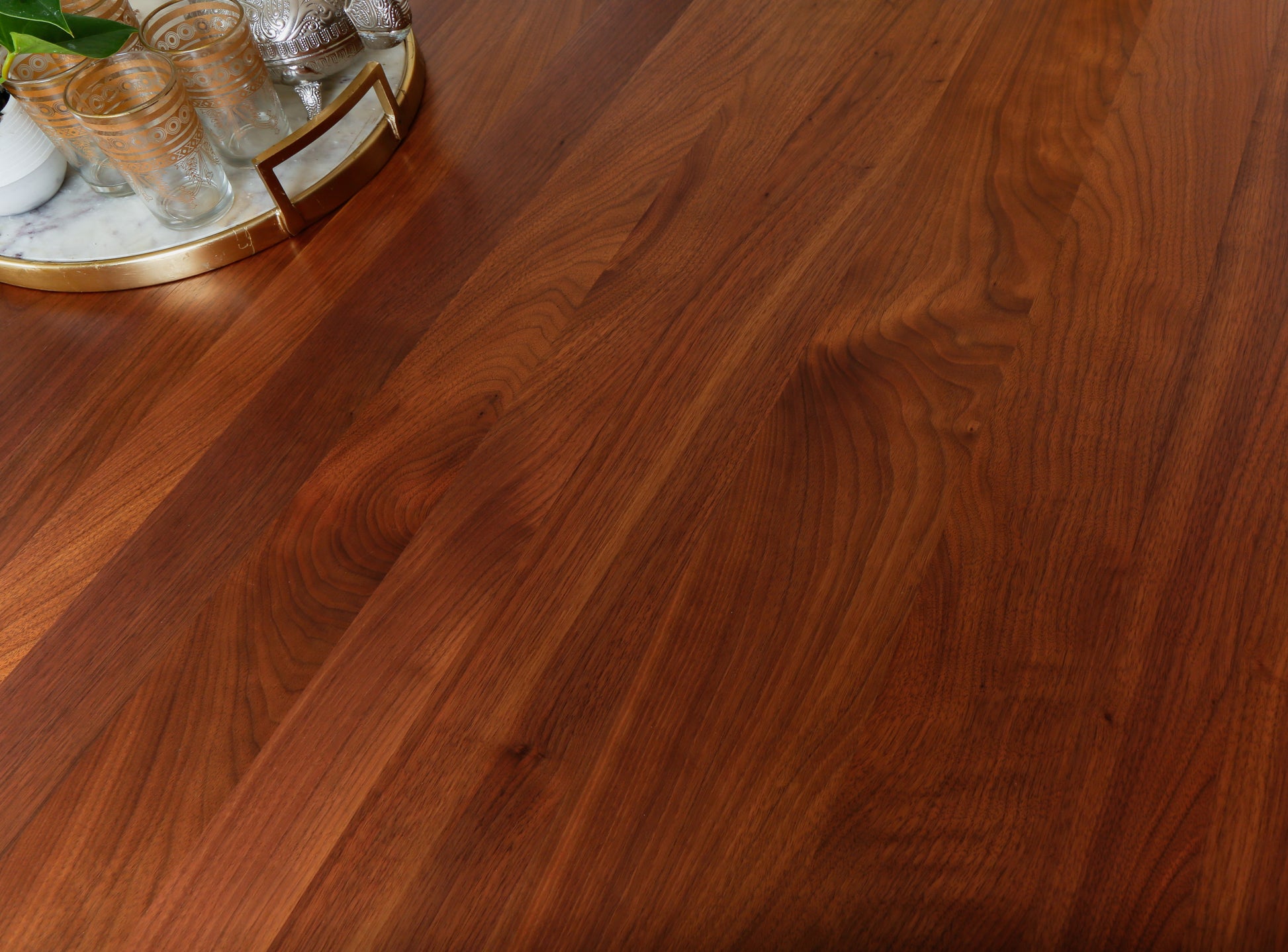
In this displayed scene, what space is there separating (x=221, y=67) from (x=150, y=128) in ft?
0.30

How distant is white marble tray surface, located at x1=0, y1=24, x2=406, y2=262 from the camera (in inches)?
32.4

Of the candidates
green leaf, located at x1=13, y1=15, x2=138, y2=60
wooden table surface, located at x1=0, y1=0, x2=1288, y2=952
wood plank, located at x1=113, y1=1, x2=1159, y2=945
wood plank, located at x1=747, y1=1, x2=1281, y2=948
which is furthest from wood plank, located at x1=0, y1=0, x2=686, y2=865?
wood plank, located at x1=747, y1=1, x2=1281, y2=948

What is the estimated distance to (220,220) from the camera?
0.83m

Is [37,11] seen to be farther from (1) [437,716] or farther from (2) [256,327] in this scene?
(1) [437,716]

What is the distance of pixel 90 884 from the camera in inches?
21.5

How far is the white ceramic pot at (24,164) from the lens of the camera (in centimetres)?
80

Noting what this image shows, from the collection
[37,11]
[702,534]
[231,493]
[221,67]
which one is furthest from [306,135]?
[702,534]

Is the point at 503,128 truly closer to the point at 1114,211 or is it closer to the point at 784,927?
the point at 1114,211

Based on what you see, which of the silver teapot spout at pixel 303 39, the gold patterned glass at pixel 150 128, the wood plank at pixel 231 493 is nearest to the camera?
the wood plank at pixel 231 493

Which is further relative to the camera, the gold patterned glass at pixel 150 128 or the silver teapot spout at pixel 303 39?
the silver teapot spout at pixel 303 39

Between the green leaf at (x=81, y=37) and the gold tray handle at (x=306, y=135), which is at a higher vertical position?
the green leaf at (x=81, y=37)

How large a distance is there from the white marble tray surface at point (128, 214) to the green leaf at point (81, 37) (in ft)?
0.47

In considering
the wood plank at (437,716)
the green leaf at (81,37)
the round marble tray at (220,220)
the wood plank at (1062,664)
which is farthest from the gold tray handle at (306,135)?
the wood plank at (1062,664)

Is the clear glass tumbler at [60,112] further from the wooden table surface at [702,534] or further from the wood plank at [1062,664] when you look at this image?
the wood plank at [1062,664]
